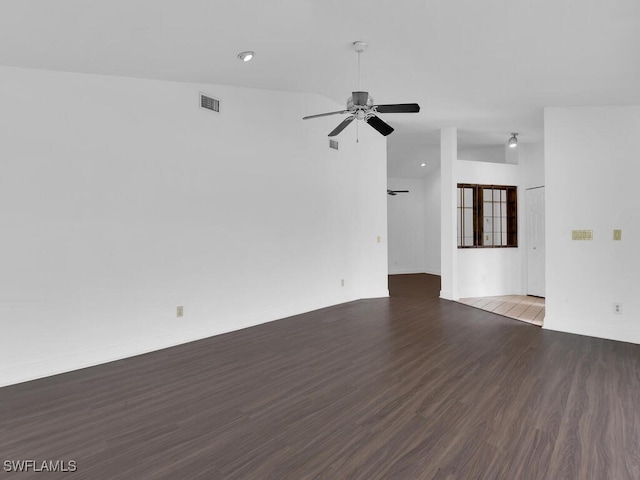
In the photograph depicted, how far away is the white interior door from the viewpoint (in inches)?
270

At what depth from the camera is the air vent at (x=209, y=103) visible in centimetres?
411

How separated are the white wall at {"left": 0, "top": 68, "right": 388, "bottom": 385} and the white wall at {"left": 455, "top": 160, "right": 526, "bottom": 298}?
289 cm

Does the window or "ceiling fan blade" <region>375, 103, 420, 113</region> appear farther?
the window

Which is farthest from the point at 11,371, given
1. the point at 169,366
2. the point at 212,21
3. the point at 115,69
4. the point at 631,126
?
the point at 631,126

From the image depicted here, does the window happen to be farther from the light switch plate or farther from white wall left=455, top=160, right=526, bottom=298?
the light switch plate

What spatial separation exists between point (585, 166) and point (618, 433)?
11.2ft

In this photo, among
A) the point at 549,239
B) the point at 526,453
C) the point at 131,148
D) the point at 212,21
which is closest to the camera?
the point at 526,453

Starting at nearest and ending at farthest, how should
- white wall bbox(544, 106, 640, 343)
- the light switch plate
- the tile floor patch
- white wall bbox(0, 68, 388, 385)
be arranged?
1. white wall bbox(0, 68, 388, 385)
2. white wall bbox(544, 106, 640, 343)
3. the light switch plate
4. the tile floor patch

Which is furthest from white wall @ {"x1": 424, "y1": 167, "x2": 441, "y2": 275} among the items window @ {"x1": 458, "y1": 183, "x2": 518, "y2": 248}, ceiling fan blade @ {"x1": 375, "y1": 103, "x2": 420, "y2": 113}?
ceiling fan blade @ {"x1": 375, "y1": 103, "x2": 420, "y2": 113}

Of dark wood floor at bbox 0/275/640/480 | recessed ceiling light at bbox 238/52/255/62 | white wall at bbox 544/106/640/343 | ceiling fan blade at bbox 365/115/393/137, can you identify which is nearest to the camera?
dark wood floor at bbox 0/275/640/480

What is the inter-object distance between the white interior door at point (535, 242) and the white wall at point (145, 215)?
426cm

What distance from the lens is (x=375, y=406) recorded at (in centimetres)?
252

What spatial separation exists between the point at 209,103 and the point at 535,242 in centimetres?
642

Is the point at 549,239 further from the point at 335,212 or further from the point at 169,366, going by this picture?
the point at 169,366
